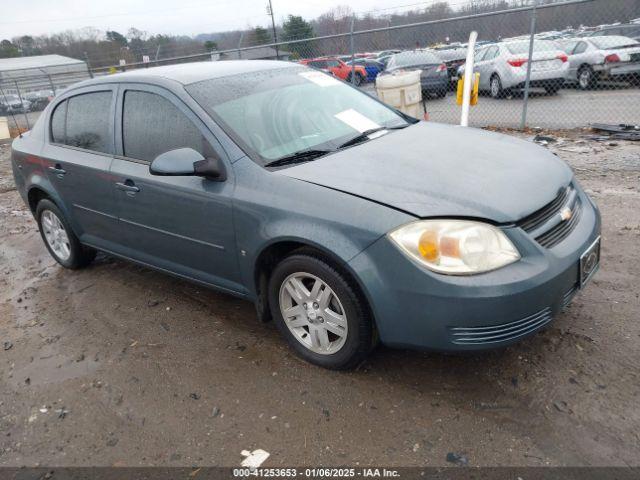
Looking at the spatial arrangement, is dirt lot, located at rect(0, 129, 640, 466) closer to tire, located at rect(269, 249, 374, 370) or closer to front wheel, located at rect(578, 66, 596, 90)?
tire, located at rect(269, 249, 374, 370)

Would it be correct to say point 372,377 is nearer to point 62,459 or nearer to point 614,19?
point 62,459

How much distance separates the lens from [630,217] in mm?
4672

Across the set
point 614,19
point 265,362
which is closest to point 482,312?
point 265,362

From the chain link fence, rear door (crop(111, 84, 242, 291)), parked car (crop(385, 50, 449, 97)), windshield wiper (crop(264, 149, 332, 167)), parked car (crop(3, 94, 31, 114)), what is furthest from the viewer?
parked car (crop(3, 94, 31, 114))

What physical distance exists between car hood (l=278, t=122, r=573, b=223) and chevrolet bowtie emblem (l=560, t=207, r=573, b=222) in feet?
0.35

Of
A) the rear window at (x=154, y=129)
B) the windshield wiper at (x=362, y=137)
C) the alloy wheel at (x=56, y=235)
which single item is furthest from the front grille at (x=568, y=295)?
the alloy wheel at (x=56, y=235)

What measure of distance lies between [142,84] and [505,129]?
24.1ft

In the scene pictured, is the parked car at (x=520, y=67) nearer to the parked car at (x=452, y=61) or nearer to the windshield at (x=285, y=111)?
the parked car at (x=452, y=61)

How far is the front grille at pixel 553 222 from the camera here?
2434 mm

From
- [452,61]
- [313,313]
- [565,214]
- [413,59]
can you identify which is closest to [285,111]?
[313,313]

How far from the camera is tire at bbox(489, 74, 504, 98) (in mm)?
12950

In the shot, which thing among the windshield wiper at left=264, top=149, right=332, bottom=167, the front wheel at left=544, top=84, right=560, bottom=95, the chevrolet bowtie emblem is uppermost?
the windshield wiper at left=264, top=149, right=332, bottom=167

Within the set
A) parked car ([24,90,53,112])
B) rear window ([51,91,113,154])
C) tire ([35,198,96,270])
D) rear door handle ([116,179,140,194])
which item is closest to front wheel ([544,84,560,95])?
rear window ([51,91,113,154])

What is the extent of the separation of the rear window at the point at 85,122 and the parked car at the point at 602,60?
40.1 ft
